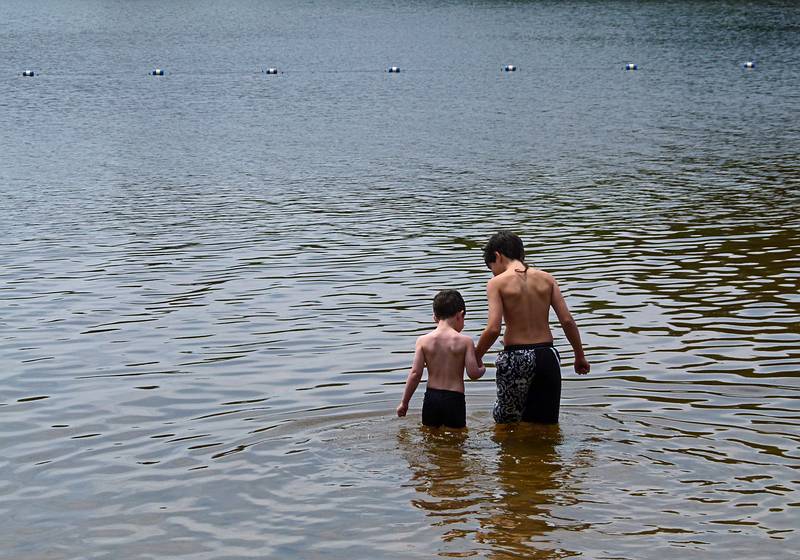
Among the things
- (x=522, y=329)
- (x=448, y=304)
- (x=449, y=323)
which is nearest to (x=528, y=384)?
(x=522, y=329)

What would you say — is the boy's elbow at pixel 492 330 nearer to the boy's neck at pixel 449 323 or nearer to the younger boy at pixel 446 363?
the younger boy at pixel 446 363

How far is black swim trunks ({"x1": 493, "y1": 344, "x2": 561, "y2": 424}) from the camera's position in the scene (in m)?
9.92

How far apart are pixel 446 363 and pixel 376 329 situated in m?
4.87

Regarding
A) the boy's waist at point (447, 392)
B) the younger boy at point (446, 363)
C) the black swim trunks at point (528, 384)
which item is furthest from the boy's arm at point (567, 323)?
the boy's waist at point (447, 392)

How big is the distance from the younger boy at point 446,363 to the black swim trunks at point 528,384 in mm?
237

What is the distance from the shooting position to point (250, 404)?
38.8 feet

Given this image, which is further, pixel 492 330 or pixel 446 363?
pixel 446 363

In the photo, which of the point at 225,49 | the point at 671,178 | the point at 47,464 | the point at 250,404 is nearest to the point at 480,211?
the point at 671,178

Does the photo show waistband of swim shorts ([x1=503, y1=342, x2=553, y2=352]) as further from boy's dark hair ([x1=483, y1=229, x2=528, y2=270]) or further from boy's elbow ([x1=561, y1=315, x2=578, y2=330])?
boy's dark hair ([x1=483, y1=229, x2=528, y2=270])

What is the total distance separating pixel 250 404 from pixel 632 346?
175 inches

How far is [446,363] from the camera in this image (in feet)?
32.9

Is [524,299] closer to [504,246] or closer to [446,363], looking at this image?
[504,246]

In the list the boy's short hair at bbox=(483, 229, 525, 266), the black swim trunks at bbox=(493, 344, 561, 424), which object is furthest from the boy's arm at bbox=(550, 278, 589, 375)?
the boy's short hair at bbox=(483, 229, 525, 266)

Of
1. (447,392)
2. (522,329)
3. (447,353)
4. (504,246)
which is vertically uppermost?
(504,246)
